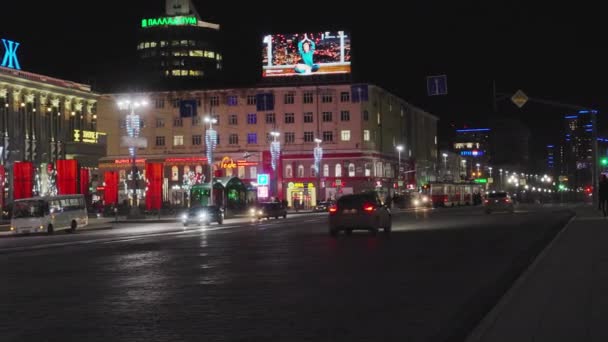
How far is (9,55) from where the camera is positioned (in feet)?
285

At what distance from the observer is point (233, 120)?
116625 millimetres

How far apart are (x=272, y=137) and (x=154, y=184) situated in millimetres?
38046

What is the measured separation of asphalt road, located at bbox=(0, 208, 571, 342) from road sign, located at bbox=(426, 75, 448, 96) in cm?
2268

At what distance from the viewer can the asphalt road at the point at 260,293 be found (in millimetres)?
10398

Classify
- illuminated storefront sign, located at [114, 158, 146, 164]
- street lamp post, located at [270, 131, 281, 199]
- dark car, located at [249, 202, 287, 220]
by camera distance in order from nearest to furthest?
1. dark car, located at [249, 202, 287, 220]
2. street lamp post, located at [270, 131, 281, 199]
3. illuminated storefront sign, located at [114, 158, 146, 164]

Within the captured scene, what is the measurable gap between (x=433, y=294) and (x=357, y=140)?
99.9 metres

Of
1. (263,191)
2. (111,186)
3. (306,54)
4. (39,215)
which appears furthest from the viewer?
(306,54)

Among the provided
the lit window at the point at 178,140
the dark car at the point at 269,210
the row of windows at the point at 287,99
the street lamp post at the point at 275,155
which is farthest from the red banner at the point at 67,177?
the lit window at the point at 178,140

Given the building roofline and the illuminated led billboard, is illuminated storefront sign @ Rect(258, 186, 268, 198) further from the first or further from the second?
the building roofline

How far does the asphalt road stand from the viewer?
1040 cm

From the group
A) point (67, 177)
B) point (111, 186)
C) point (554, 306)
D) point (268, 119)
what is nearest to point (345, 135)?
point (268, 119)

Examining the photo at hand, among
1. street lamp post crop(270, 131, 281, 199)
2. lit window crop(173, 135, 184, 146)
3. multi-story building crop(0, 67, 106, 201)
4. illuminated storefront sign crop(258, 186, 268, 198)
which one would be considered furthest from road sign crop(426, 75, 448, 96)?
lit window crop(173, 135, 184, 146)

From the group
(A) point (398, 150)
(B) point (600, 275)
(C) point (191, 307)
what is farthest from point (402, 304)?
(A) point (398, 150)

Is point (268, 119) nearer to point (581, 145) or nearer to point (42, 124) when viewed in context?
point (42, 124)
